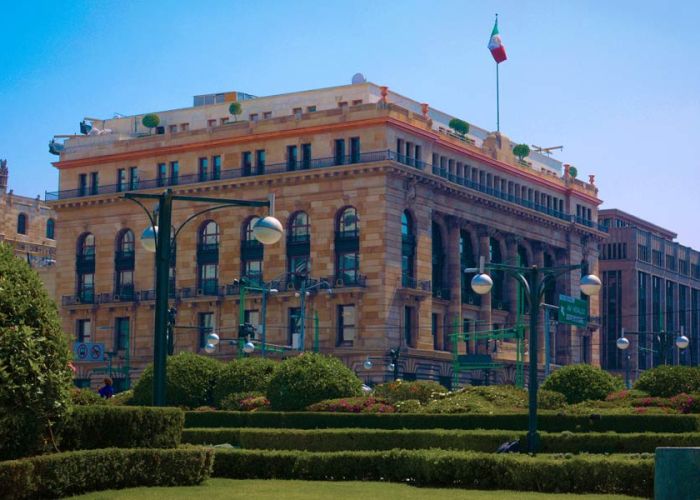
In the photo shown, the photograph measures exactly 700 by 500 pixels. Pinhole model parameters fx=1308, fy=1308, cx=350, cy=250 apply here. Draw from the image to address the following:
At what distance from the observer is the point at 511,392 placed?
1905 inches

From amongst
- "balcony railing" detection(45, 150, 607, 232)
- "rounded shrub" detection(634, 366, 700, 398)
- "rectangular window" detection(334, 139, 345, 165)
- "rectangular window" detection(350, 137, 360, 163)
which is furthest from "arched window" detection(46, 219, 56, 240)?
"rounded shrub" detection(634, 366, 700, 398)

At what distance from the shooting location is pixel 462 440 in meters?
33.1

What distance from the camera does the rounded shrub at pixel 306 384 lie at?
4816 cm

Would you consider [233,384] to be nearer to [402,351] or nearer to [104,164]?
[402,351]

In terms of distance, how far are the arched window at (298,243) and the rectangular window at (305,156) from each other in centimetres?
329

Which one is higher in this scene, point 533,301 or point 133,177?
point 133,177

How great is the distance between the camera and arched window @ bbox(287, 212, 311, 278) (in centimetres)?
8862

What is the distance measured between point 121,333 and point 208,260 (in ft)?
28.9

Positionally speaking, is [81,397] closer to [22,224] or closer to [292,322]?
[292,322]

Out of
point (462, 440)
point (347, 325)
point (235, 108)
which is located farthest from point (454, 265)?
point (462, 440)

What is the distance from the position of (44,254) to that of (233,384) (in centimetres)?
8826

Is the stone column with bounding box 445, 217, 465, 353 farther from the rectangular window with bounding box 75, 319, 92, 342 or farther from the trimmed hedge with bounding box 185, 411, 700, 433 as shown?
the trimmed hedge with bounding box 185, 411, 700, 433

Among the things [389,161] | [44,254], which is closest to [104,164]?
[389,161]

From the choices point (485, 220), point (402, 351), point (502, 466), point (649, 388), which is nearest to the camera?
point (502, 466)
